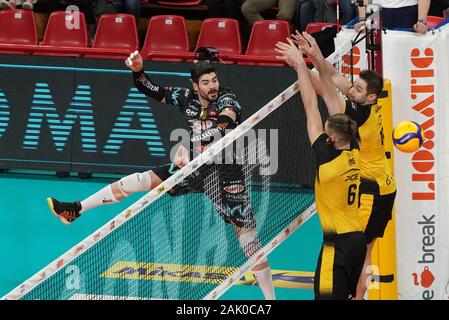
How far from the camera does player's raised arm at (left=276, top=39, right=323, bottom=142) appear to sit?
9.20m

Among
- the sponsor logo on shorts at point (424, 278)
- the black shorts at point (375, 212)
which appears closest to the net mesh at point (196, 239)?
the black shorts at point (375, 212)

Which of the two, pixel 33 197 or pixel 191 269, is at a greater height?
pixel 191 269

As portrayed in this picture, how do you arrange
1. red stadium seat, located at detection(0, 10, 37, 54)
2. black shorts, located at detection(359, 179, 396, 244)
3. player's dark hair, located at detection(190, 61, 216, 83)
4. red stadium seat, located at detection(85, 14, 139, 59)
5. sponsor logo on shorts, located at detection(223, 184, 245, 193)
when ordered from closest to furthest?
black shorts, located at detection(359, 179, 396, 244) → sponsor logo on shorts, located at detection(223, 184, 245, 193) → player's dark hair, located at detection(190, 61, 216, 83) → red stadium seat, located at detection(85, 14, 139, 59) → red stadium seat, located at detection(0, 10, 37, 54)

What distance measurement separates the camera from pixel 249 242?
1004 centimetres

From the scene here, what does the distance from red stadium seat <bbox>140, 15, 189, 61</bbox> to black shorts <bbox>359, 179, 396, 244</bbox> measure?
22.2 ft

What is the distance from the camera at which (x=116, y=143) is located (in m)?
15.0

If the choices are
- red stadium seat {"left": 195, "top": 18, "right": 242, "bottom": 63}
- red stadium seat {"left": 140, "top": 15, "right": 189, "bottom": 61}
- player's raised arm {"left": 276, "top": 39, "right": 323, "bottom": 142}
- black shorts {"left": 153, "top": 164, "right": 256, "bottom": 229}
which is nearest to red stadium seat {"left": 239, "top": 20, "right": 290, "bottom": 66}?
red stadium seat {"left": 195, "top": 18, "right": 242, "bottom": 63}

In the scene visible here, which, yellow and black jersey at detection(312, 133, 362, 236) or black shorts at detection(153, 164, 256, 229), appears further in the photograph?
black shorts at detection(153, 164, 256, 229)

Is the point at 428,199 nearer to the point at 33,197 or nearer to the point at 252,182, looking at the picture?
the point at 252,182

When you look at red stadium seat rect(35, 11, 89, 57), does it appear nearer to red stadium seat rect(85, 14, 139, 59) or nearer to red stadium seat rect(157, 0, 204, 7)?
red stadium seat rect(85, 14, 139, 59)

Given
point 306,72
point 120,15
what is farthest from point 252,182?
point 120,15

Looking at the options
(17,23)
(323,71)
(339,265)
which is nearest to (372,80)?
(323,71)

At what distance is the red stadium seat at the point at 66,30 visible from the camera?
1662 cm
